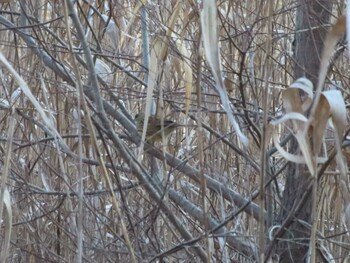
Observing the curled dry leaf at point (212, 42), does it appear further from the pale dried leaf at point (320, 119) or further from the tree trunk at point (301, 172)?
the tree trunk at point (301, 172)

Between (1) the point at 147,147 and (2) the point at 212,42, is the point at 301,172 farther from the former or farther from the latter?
(2) the point at 212,42

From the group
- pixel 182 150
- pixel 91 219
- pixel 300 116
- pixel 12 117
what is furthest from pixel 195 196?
pixel 300 116

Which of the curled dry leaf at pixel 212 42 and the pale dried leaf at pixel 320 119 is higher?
the curled dry leaf at pixel 212 42

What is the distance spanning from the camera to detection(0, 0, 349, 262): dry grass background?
3.44 feet

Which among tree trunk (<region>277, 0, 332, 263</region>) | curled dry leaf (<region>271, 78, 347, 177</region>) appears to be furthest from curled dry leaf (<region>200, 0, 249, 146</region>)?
tree trunk (<region>277, 0, 332, 263</region>)

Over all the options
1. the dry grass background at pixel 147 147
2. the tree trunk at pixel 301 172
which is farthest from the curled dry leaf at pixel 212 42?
the tree trunk at pixel 301 172

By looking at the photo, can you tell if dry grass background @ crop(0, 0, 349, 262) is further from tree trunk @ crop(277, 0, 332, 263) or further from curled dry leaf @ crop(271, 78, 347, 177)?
curled dry leaf @ crop(271, 78, 347, 177)

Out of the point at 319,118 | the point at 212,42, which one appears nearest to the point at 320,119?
the point at 319,118

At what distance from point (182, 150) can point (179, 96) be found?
0.22m

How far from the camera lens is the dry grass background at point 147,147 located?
1.05m

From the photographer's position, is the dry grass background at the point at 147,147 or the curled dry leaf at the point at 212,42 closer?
the curled dry leaf at the point at 212,42

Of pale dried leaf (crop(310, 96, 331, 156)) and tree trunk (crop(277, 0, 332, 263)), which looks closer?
pale dried leaf (crop(310, 96, 331, 156))

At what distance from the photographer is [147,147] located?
42.1 inches

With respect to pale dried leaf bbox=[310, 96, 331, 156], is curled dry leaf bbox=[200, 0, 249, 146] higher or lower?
higher
